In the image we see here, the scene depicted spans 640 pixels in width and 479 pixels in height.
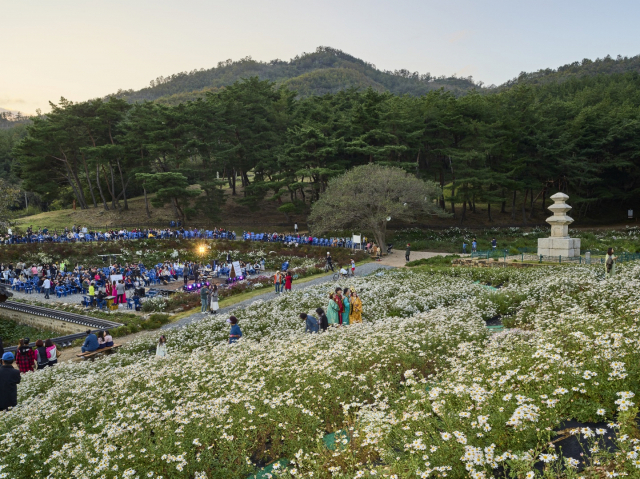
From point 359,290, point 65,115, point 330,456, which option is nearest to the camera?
point 330,456

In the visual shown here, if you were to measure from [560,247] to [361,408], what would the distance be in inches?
1006

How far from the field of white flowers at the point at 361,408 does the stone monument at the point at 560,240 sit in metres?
17.0

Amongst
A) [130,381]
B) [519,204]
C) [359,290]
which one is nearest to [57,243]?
[359,290]

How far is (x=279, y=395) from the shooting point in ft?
21.9

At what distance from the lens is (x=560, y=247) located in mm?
27312

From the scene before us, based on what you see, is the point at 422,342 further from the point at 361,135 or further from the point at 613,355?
the point at 361,135

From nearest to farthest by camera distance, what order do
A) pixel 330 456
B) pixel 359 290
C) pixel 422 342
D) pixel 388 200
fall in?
pixel 330 456 < pixel 422 342 < pixel 359 290 < pixel 388 200

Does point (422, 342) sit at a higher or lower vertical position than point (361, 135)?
lower

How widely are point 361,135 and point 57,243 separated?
3295 cm

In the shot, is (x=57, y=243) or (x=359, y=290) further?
(x=57, y=243)

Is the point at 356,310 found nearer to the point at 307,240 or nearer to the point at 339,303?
the point at 339,303

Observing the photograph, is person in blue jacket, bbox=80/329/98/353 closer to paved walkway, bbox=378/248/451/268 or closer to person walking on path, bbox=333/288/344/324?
person walking on path, bbox=333/288/344/324

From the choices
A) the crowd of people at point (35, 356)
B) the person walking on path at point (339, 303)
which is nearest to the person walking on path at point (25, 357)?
the crowd of people at point (35, 356)

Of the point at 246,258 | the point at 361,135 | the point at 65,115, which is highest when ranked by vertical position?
the point at 65,115
